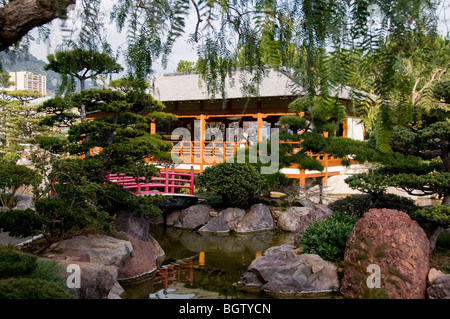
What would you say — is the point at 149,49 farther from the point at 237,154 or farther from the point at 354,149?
the point at 237,154

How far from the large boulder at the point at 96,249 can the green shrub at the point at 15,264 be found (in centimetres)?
145

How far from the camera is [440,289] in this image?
4906 mm

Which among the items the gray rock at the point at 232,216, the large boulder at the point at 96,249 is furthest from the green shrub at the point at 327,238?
the gray rock at the point at 232,216

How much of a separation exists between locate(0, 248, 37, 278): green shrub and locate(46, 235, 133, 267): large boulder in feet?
4.77

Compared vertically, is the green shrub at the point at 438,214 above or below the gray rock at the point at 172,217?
above

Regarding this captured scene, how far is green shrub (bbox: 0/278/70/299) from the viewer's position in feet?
10.5

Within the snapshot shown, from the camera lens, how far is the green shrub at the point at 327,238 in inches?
248

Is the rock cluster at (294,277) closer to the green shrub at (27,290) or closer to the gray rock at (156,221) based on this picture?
the green shrub at (27,290)

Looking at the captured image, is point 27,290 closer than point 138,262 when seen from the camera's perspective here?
Yes

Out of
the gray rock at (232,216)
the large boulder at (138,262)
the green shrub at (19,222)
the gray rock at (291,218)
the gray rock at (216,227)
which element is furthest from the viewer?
the gray rock at (232,216)

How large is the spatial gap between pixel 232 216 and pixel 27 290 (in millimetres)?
7873

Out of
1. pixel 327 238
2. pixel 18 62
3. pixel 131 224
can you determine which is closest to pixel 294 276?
pixel 327 238

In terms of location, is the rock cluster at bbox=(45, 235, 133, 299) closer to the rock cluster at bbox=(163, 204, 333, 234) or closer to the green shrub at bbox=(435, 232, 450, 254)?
the rock cluster at bbox=(163, 204, 333, 234)

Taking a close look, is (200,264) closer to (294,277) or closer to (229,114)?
(294,277)
